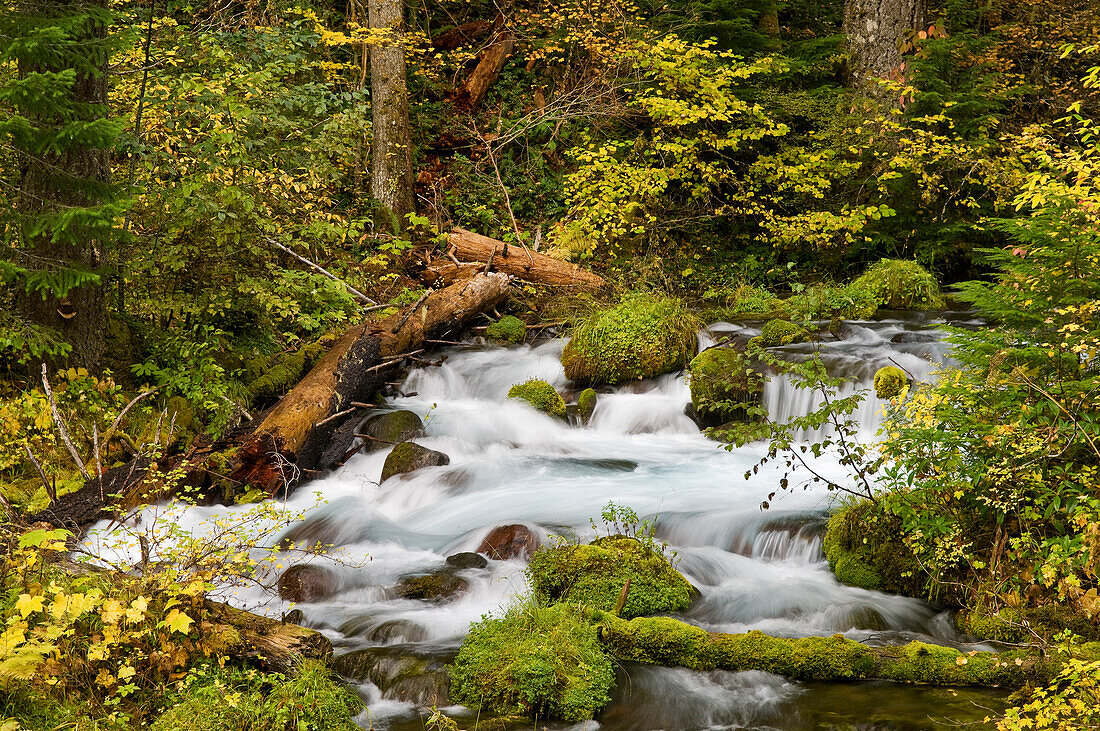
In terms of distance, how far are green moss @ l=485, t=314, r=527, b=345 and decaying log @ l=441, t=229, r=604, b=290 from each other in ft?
3.67

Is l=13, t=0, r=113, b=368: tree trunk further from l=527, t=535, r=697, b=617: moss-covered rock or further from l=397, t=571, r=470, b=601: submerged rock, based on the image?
l=527, t=535, r=697, b=617: moss-covered rock

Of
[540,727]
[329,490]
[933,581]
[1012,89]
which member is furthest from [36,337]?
[1012,89]

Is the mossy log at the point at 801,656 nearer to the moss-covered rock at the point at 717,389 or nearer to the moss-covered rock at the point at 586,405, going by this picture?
the moss-covered rock at the point at 717,389

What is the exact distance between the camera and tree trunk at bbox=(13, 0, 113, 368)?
5859mm

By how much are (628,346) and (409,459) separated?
332 cm

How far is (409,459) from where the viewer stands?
7.82 m

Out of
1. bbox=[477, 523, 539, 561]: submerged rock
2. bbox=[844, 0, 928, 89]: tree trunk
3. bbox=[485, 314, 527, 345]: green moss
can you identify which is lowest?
bbox=[477, 523, 539, 561]: submerged rock

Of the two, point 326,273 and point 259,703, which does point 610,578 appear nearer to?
point 259,703

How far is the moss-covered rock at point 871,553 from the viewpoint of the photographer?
547 centimetres

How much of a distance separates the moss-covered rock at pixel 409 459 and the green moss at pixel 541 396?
1.67 meters

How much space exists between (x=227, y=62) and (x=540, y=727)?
7500mm

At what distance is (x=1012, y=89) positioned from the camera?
12.4 metres

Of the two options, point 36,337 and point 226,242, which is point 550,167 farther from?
point 36,337

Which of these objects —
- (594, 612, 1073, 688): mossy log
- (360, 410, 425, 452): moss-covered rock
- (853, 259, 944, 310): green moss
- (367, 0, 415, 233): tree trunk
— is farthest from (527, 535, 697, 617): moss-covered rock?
(367, 0, 415, 233): tree trunk
